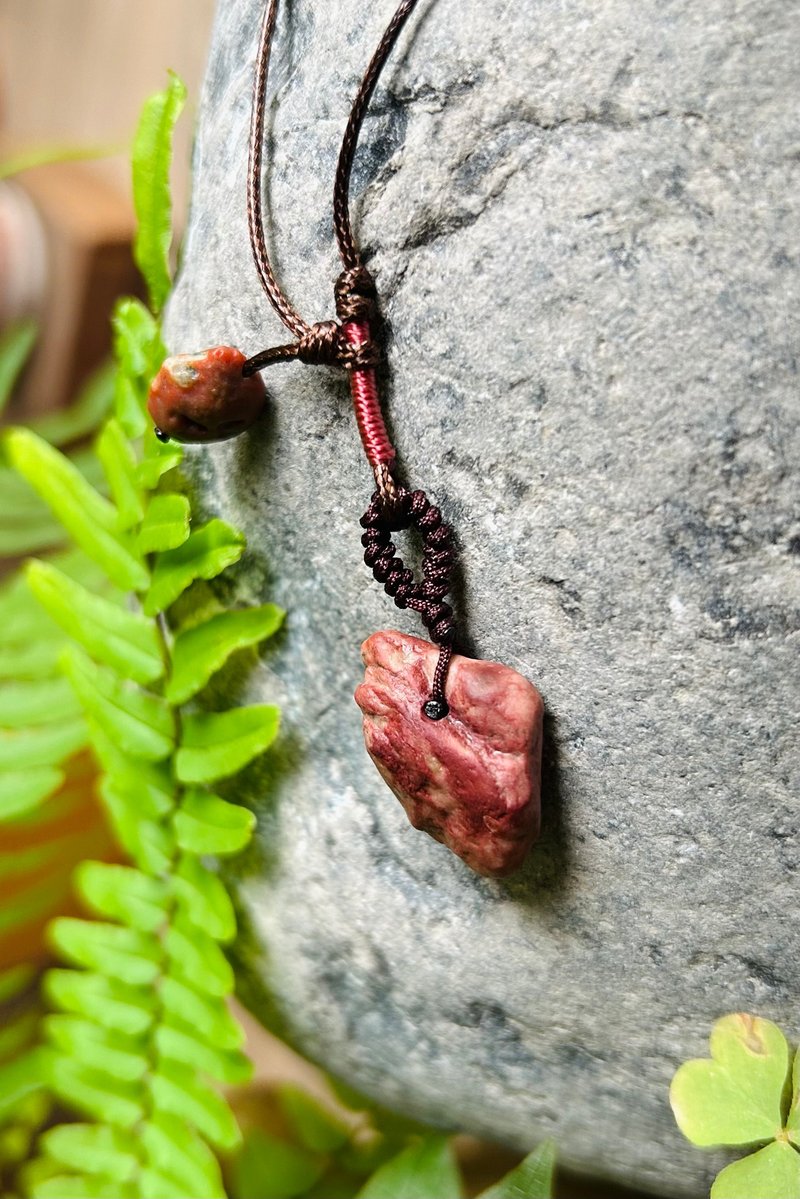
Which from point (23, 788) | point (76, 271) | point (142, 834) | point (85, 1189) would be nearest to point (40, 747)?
point (23, 788)

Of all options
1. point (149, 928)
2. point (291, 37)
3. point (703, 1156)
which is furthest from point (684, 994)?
point (291, 37)

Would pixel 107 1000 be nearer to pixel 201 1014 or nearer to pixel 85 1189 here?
pixel 201 1014

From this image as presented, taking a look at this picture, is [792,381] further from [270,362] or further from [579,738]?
[270,362]

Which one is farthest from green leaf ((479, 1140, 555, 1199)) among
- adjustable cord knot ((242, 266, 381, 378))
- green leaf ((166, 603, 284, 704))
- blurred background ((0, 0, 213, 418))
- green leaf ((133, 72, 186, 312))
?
blurred background ((0, 0, 213, 418))

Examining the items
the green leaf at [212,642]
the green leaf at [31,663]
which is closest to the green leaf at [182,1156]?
the green leaf at [212,642]

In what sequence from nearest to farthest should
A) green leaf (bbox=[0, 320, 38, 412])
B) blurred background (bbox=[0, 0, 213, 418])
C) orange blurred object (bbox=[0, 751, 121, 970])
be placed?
1. orange blurred object (bbox=[0, 751, 121, 970])
2. green leaf (bbox=[0, 320, 38, 412])
3. blurred background (bbox=[0, 0, 213, 418])

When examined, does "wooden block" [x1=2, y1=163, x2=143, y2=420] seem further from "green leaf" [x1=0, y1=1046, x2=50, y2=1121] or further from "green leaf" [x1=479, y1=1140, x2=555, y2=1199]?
"green leaf" [x1=479, y1=1140, x2=555, y2=1199]
